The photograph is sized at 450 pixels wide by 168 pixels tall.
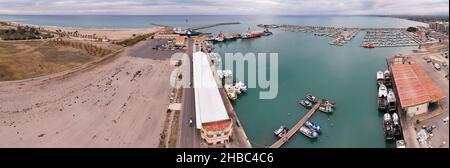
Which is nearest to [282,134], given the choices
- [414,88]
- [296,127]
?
[296,127]

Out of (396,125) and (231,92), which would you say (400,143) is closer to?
(396,125)

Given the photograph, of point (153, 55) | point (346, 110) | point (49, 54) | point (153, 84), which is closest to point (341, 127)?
point (346, 110)

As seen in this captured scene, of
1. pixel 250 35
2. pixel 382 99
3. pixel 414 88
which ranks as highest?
pixel 250 35

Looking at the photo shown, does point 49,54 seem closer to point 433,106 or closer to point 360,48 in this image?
point 433,106

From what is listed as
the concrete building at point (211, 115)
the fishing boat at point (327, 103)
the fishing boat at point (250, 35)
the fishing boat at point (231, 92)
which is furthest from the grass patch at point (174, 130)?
the fishing boat at point (250, 35)

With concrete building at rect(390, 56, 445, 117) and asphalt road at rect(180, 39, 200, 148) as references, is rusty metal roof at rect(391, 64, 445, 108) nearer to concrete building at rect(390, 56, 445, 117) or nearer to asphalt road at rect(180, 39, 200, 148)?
concrete building at rect(390, 56, 445, 117)

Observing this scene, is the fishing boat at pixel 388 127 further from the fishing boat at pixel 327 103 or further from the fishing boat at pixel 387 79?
the fishing boat at pixel 387 79
